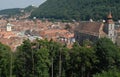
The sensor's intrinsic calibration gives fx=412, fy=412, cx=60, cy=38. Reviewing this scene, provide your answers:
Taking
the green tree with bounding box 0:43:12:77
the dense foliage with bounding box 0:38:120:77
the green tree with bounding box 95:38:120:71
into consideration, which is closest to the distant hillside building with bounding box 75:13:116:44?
the green tree with bounding box 95:38:120:71

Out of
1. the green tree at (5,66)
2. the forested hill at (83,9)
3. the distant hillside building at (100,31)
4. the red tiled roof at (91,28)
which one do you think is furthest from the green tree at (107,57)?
the forested hill at (83,9)

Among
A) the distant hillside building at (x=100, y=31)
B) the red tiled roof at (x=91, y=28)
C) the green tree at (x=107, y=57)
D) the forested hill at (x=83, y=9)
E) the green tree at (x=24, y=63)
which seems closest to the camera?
the green tree at (x=24, y=63)

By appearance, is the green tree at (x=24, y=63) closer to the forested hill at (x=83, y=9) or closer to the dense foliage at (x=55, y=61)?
the dense foliage at (x=55, y=61)

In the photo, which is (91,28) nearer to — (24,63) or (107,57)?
(107,57)

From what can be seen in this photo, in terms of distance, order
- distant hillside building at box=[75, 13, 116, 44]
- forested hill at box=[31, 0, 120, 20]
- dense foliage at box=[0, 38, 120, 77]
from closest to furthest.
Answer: dense foliage at box=[0, 38, 120, 77] < distant hillside building at box=[75, 13, 116, 44] < forested hill at box=[31, 0, 120, 20]

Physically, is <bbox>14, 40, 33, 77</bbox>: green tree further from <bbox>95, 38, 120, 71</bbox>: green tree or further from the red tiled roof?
the red tiled roof

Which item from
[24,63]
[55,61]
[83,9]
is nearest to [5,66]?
[24,63]
